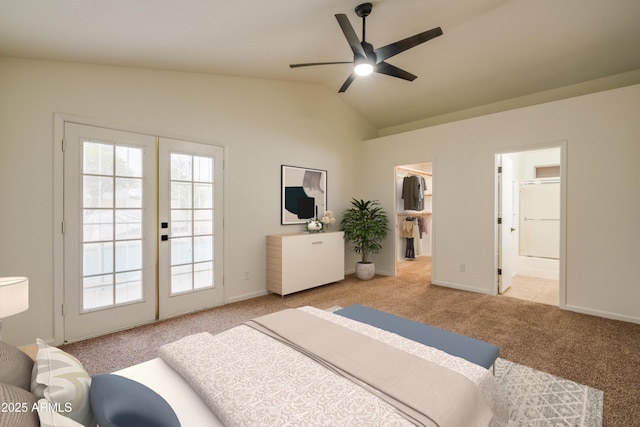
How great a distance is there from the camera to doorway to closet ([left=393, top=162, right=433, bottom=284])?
18.6 feet

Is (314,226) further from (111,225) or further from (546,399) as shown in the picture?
(546,399)

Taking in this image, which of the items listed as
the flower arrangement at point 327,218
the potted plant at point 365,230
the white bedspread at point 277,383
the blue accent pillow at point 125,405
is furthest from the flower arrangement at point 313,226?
the blue accent pillow at point 125,405

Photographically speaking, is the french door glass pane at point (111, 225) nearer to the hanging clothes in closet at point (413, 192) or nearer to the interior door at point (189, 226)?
the interior door at point (189, 226)

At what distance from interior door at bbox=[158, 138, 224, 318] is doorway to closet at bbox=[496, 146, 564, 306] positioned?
3.86m

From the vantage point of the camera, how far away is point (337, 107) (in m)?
5.19

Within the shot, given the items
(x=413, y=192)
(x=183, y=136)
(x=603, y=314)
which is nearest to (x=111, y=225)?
(x=183, y=136)

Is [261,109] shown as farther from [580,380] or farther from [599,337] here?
[599,337]

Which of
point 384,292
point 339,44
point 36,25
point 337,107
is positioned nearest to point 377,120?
point 337,107

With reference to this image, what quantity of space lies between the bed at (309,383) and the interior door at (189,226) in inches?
76.1

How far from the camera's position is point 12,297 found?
1.49m

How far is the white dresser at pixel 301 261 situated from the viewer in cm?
394

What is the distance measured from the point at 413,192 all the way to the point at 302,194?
2387mm

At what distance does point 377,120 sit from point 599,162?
136 inches

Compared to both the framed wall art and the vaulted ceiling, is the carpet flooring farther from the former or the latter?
the vaulted ceiling
